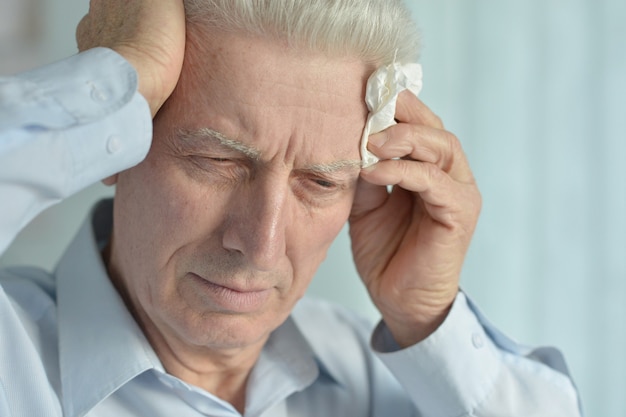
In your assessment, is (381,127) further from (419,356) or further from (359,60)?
(419,356)

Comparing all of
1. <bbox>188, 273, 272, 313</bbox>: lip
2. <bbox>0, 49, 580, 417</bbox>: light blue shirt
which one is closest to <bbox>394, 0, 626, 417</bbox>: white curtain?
<bbox>0, 49, 580, 417</bbox>: light blue shirt

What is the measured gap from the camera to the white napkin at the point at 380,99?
1440mm

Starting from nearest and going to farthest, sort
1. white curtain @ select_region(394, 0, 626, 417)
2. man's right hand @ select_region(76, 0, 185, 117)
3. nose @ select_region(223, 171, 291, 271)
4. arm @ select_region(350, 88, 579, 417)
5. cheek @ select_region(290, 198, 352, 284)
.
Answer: man's right hand @ select_region(76, 0, 185, 117) < nose @ select_region(223, 171, 291, 271) < cheek @ select_region(290, 198, 352, 284) < arm @ select_region(350, 88, 579, 417) < white curtain @ select_region(394, 0, 626, 417)

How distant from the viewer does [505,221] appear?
2221mm

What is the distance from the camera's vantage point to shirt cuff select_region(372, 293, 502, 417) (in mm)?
1670

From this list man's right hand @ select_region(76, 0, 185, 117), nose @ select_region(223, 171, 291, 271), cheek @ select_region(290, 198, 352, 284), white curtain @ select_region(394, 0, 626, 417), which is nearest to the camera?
man's right hand @ select_region(76, 0, 185, 117)

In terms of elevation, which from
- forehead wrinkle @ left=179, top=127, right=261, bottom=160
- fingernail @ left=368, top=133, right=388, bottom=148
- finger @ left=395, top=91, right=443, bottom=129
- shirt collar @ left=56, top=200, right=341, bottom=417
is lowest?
shirt collar @ left=56, top=200, right=341, bottom=417

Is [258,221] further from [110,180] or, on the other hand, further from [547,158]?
[547,158]

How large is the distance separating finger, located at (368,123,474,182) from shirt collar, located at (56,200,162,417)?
0.57 meters

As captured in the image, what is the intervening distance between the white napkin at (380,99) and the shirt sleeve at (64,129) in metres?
0.42

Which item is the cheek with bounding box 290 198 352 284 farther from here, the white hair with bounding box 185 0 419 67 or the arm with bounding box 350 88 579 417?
the white hair with bounding box 185 0 419 67

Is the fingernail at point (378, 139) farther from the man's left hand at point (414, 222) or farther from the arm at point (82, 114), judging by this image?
the arm at point (82, 114)

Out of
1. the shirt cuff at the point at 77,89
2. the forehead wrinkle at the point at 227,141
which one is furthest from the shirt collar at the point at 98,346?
the shirt cuff at the point at 77,89

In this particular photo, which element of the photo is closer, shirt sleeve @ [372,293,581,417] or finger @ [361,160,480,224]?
finger @ [361,160,480,224]
